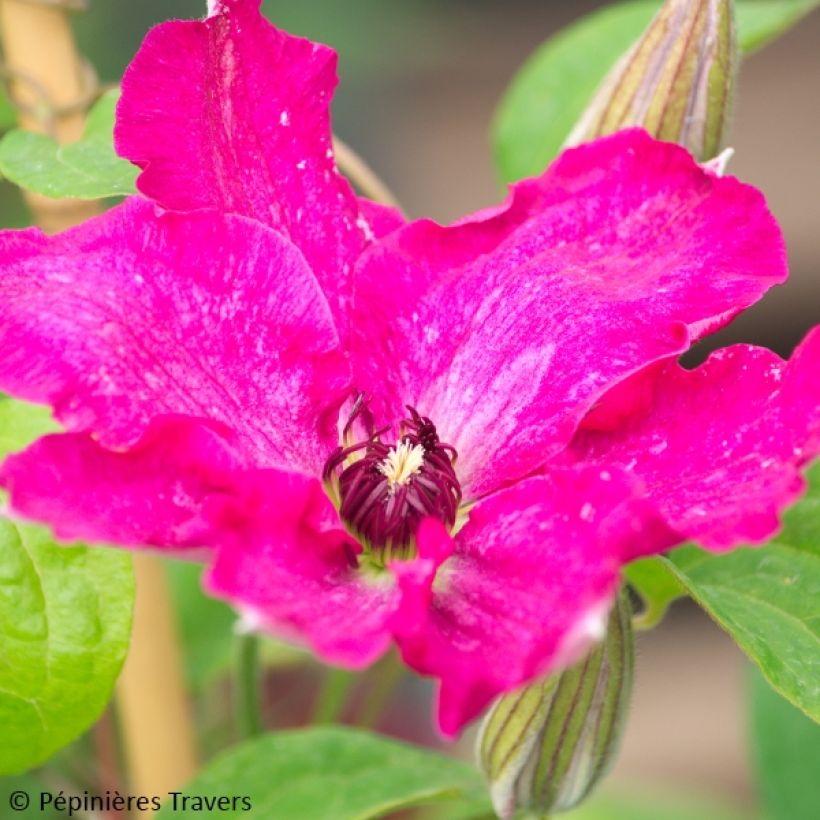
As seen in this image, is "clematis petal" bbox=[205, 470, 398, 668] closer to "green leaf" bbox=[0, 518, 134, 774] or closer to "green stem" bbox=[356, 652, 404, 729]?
"green leaf" bbox=[0, 518, 134, 774]

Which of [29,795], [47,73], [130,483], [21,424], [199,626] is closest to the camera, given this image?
[130,483]

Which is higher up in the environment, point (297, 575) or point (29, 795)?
point (297, 575)

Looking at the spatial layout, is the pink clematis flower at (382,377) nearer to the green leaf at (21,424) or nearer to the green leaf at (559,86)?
the green leaf at (21,424)

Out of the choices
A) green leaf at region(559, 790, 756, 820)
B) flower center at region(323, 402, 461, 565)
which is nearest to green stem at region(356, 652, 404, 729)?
green leaf at region(559, 790, 756, 820)

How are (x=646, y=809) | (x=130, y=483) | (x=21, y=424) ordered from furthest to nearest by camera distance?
(x=646, y=809), (x=21, y=424), (x=130, y=483)

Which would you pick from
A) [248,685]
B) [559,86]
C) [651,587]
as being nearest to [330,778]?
[248,685]

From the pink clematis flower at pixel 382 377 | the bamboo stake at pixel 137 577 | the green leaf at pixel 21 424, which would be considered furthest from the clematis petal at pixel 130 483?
the bamboo stake at pixel 137 577

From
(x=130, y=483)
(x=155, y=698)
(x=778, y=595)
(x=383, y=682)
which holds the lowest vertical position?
(x=383, y=682)

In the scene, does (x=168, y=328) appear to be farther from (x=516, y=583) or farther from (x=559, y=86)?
(x=559, y=86)
